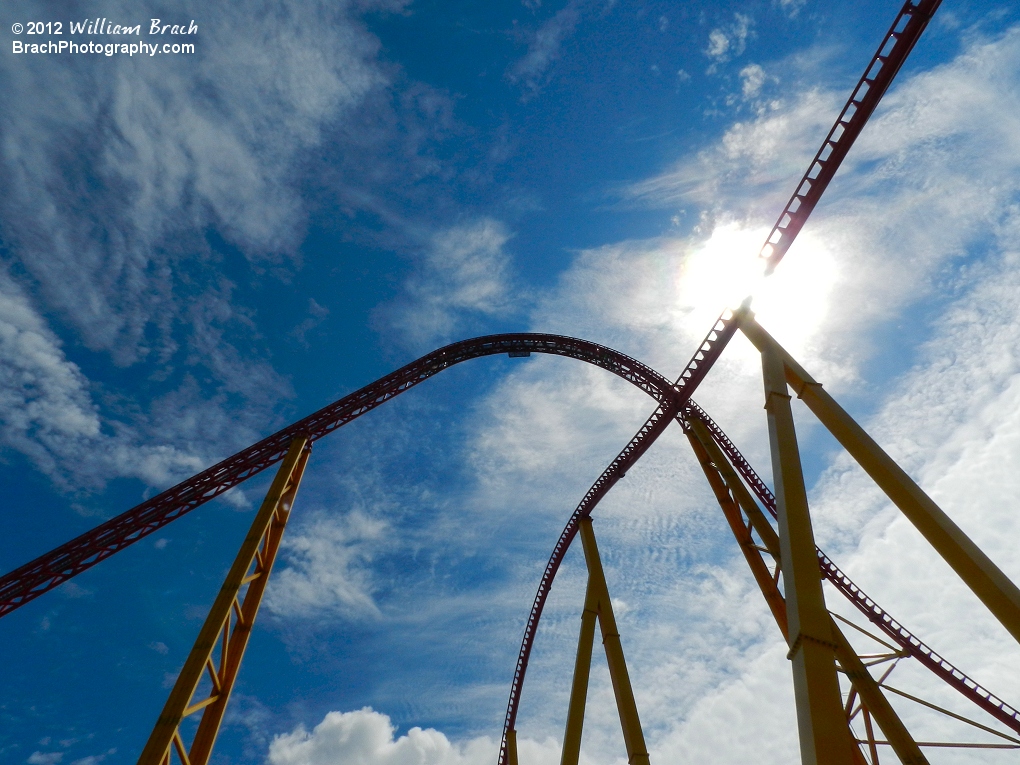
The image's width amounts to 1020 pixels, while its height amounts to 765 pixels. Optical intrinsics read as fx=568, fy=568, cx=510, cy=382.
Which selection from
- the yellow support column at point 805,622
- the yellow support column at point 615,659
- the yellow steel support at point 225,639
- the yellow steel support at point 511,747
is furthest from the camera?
the yellow steel support at point 511,747

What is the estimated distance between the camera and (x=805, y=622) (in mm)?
5062

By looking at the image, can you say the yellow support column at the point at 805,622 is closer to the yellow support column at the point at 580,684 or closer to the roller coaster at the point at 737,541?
the roller coaster at the point at 737,541

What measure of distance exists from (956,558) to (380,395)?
10.3 metres

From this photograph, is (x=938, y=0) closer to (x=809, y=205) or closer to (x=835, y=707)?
(x=809, y=205)

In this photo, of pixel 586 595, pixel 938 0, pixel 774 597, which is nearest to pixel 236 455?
pixel 586 595

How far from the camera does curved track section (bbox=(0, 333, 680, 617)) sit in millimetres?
9555

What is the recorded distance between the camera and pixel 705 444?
1059 centimetres

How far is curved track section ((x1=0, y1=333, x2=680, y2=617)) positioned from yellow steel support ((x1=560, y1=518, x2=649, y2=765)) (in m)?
4.11

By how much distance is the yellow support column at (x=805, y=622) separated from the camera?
14.6ft

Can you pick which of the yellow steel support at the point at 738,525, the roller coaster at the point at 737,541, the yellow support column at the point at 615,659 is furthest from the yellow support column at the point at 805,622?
the yellow support column at the point at 615,659

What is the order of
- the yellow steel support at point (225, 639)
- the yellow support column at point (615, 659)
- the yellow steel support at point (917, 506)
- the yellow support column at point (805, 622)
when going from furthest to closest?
the yellow support column at point (615, 659)
the yellow steel support at point (225, 639)
the yellow steel support at point (917, 506)
the yellow support column at point (805, 622)

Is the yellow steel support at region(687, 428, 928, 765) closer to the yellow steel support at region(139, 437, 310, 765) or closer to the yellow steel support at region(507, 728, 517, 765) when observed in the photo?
the yellow steel support at region(139, 437, 310, 765)

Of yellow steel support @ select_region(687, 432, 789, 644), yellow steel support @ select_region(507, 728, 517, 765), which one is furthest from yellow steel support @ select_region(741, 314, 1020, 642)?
yellow steel support @ select_region(507, 728, 517, 765)

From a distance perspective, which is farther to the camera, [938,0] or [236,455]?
[236,455]
